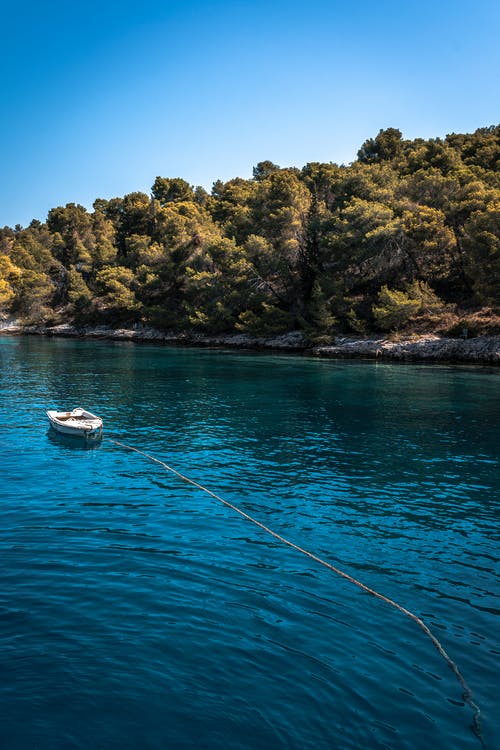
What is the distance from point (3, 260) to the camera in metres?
130

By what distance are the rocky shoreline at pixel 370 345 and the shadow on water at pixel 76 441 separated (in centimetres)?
4350

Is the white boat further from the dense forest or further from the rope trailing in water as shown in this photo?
the dense forest

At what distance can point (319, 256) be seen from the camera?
74.0m

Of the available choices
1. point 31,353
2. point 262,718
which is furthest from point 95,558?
point 31,353

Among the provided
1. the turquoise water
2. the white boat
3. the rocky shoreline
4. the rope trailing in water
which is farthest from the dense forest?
the rope trailing in water

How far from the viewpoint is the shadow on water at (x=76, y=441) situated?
2194cm

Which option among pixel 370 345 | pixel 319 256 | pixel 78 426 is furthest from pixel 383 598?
pixel 319 256

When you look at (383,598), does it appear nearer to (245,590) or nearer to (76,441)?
(245,590)

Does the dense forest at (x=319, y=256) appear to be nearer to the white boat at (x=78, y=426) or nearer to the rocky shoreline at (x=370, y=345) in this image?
the rocky shoreline at (x=370, y=345)

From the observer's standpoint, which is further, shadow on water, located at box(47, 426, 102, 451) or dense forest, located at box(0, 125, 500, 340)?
dense forest, located at box(0, 125, 500, 340)

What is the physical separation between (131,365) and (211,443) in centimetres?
3210

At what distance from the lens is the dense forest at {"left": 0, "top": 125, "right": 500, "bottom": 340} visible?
63594mm

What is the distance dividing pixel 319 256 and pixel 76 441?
57.4m

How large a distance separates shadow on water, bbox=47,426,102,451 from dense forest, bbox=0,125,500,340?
4586cm
